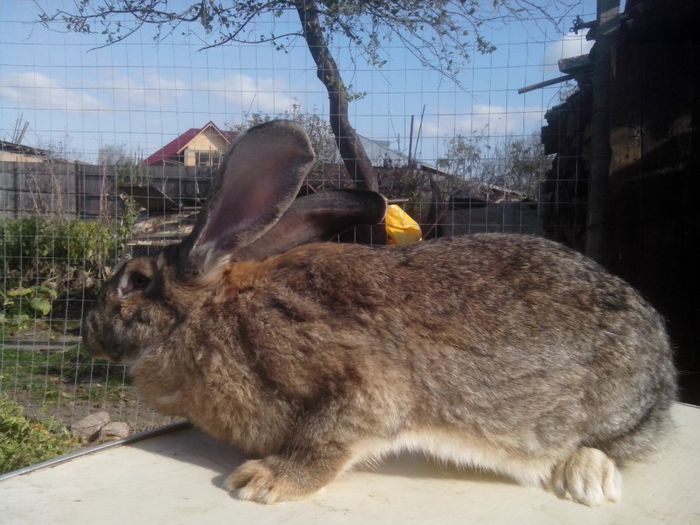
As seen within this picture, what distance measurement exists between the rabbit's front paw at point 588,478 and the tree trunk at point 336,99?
454cm

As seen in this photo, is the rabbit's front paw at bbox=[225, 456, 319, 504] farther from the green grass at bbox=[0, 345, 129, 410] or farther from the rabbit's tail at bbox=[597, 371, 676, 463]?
the green grass at bbox=[0, 345, 129, 410]

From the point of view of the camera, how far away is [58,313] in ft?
26.8

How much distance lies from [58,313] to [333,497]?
282 inches

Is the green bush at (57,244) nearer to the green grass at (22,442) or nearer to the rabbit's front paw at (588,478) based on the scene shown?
the green grass at (22,442)

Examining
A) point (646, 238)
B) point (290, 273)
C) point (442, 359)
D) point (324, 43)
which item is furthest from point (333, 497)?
point (324, 43)

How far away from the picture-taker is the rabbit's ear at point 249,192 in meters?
2.08

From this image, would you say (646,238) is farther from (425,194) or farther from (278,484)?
(278,484)

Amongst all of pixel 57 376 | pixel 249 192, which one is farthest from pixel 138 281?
pixel 57 376

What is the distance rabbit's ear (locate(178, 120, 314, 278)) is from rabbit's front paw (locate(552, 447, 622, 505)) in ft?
3.97

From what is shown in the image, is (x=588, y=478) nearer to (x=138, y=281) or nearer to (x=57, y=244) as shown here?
(x=138, y=281)

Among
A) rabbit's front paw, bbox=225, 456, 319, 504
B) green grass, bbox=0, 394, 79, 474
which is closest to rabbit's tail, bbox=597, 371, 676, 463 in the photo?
rabbit's front paw, bbox=225, 456, 319, 504

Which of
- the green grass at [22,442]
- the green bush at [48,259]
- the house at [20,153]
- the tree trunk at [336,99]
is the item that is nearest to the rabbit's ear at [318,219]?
the green grass at [22,442]

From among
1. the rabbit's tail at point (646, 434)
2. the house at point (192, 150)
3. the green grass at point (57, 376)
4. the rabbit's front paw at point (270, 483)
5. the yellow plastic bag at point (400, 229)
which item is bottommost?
the green grass at point (57, 376)

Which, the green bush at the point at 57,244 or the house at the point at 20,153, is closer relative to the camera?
the house at the point at 20,153
